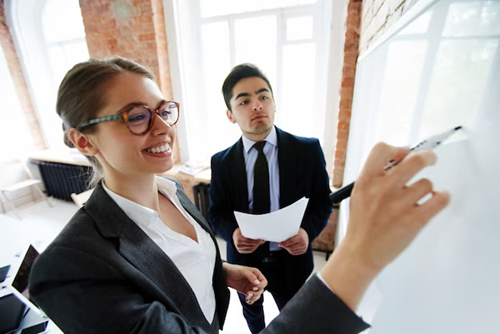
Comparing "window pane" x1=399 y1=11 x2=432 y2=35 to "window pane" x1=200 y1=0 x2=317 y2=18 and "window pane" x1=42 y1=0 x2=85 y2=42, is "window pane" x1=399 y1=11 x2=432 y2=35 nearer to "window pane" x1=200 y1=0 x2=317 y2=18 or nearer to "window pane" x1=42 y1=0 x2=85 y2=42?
"window pane" x1=200 y1=0 x2=317 y2=18

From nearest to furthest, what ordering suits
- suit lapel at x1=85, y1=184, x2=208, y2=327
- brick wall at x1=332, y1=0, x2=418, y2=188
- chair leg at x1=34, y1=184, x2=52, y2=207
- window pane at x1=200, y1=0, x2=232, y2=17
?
suit lapel at x1=85, y1=184, x2=208, y2=327 < brick wall at x1=332, y1=0, x2=418, y2=188 < window pane at x1=200, y1=0, x2=232, y2=17 < chair leg at x1=34, y1=184, x2=52, y2=207

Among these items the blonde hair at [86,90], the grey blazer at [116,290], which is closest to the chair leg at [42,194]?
the blonde hair at [86,90]

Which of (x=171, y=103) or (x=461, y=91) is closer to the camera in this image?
(x=461, y=91)

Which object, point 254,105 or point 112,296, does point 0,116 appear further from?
point 112,296

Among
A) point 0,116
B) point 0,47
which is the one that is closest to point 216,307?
point 0,116

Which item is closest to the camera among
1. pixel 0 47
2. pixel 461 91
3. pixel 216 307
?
pixel 461 91

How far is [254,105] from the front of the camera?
123 cm

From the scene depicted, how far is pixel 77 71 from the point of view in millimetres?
678

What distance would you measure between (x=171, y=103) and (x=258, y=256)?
0.99m

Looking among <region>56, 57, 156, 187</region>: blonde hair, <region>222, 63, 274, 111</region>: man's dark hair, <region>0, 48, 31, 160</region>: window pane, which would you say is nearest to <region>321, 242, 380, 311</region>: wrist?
<region>56, 57, 156, 187</region>: blonde hair

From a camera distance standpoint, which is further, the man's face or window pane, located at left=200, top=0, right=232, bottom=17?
window pane, located at left=200, top=0, right=232, bottom=17

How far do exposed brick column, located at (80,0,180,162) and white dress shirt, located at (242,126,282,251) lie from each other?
188 centimetres

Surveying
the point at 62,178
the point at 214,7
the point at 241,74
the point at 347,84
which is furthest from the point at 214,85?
the point at 62,178

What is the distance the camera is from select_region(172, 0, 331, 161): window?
2.37 meters
